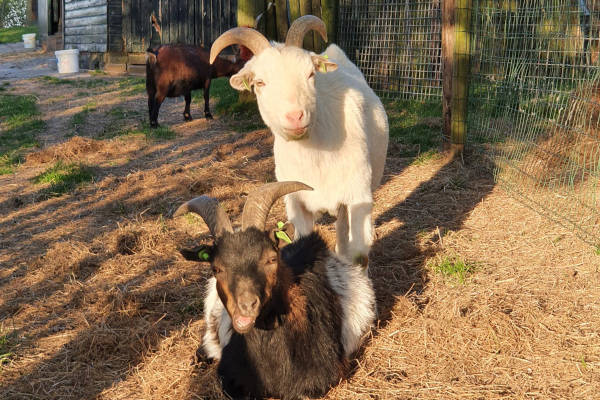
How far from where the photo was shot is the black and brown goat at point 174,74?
11.4m

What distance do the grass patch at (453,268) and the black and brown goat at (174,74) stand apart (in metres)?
7.55

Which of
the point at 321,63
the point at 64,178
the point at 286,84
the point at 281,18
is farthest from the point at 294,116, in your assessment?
the point at 281,18

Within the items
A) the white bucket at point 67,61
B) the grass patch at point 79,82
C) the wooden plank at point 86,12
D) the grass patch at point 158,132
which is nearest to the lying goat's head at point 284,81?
the grass patch at point 158,132

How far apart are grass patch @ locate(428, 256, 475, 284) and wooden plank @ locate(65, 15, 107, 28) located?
58.8ft

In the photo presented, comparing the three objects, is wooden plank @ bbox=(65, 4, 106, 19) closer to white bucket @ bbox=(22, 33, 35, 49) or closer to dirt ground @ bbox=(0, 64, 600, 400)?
white bucket @ bbox=(22, 33, 35, 49)

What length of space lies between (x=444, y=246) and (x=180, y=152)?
5025 millimetres

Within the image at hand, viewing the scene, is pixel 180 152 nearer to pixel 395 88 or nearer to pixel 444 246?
pixel 395 88

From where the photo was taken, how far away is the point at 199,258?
3.52 meters

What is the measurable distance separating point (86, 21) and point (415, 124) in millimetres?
16073

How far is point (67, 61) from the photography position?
20.9m

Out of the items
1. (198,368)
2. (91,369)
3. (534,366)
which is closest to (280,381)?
(198,368)

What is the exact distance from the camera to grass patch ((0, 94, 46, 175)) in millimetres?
9336

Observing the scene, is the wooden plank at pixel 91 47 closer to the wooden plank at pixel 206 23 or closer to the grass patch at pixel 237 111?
the wooden plank at pixel 206 23

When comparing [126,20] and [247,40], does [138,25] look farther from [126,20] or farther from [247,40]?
[247,40]
